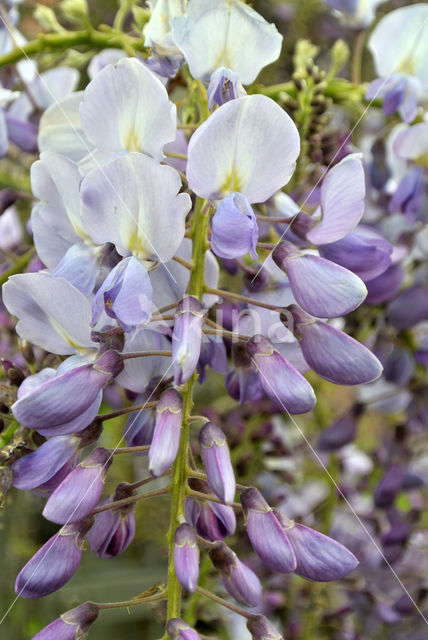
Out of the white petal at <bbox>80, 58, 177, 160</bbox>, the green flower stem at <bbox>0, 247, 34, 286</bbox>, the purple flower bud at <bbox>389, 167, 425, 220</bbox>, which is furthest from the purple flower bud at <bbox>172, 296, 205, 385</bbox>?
the purple flower bud at <bbox>389, 167, 425, 220</bbox>

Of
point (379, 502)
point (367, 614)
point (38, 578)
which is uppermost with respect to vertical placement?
point (38, 578)

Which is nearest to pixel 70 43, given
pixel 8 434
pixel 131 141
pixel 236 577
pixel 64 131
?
pixel 64 131

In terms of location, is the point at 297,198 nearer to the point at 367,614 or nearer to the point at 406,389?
the point at 406,389

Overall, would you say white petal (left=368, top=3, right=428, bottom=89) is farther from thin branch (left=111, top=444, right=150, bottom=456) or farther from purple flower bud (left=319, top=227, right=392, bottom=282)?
thin branch (left=111, top=444, right=150, bottom=456)

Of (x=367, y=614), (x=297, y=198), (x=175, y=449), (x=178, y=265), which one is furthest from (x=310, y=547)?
(x=367, y=614)

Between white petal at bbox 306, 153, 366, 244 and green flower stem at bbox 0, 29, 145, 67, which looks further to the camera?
green flower stem at bbox 0, 29, 145, 67

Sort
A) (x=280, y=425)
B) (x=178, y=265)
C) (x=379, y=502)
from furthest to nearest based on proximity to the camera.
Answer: (x=280, y=425), (x=379, y=502), (x=178, y=265)

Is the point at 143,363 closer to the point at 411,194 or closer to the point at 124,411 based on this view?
the point at 124,411
